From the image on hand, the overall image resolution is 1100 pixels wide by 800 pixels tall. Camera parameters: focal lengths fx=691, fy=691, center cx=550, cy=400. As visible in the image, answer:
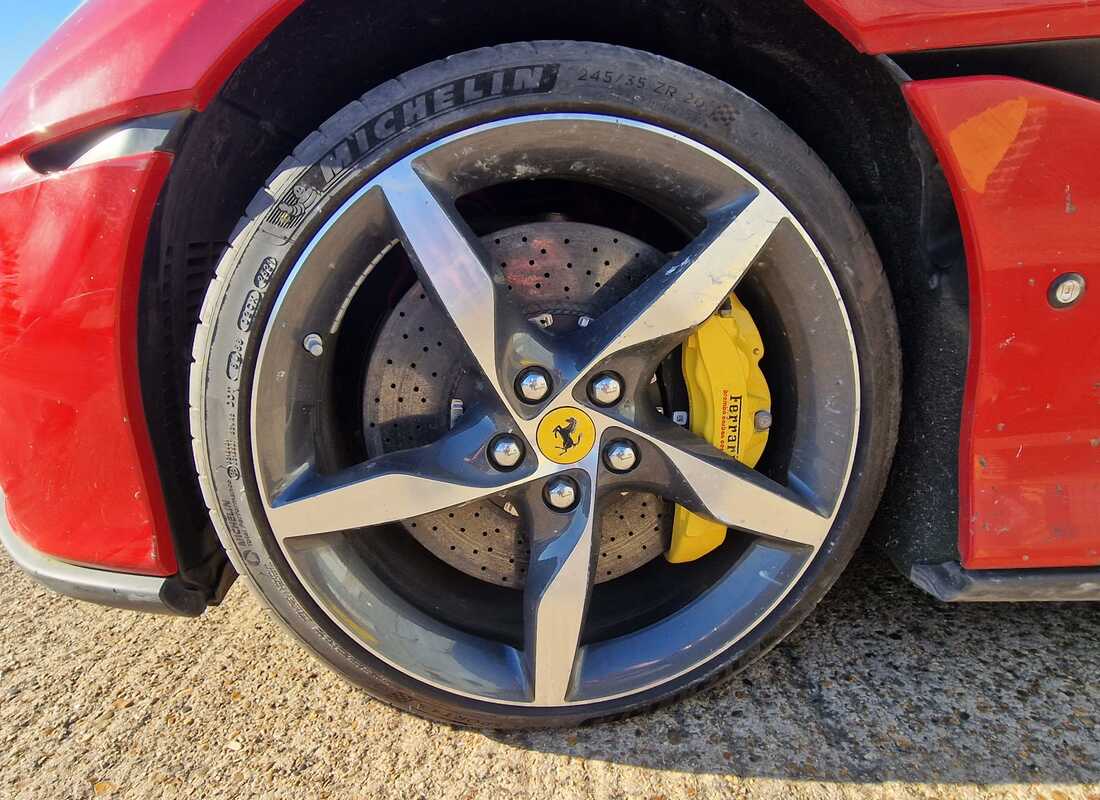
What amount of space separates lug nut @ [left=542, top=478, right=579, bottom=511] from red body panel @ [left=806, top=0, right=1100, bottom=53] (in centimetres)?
84

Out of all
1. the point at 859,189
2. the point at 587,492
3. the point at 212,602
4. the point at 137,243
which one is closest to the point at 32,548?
the point at 212,602

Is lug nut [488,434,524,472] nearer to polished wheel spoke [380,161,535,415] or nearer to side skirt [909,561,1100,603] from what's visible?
polished wheel spoke [380,161,535,415]

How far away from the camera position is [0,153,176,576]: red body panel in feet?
3.57

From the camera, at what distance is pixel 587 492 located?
1.24m

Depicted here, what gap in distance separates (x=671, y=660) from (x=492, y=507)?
0.46 meters

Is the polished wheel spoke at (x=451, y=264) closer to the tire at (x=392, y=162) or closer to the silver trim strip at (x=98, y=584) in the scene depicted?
the tire at (x=392, y=162)

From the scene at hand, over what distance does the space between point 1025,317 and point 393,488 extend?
3.56 feet

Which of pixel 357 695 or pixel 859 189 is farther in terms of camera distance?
pixel 357 695

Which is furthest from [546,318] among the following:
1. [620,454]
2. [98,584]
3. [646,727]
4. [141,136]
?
[98,584]

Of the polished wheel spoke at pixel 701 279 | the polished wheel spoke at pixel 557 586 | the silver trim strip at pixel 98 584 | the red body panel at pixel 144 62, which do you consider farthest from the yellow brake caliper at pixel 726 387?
the silver trim strip at pixel 98 584

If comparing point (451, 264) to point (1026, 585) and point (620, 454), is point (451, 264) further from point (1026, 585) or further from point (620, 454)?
point (1026, 585)

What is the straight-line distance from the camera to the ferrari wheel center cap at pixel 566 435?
120cm

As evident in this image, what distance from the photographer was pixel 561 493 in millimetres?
1249

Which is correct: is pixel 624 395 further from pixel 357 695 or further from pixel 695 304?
pixel 357 695
